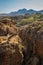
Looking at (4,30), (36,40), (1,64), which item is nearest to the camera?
(1,64)

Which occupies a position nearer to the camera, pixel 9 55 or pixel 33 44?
pixel 9 55

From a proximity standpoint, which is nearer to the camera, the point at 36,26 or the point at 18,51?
the point at 18,51

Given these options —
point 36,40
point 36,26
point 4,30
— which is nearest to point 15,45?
point 36,40

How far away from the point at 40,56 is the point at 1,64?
24.8 feet

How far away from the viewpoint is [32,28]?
40.9 meters

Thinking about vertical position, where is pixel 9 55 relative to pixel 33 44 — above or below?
below

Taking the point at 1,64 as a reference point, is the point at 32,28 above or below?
above

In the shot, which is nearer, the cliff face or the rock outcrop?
the rock outcrop

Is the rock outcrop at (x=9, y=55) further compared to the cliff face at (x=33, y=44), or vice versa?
the cliff face at (x=33, y=44)

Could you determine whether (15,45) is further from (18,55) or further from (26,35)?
(26,35)

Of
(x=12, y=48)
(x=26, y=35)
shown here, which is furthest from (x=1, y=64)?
(x=26, y=35)

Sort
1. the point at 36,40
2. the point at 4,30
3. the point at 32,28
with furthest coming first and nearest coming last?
the point at 4,30 < the point at 32,28 < the point at 36,40

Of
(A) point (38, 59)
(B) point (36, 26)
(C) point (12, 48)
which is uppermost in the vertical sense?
(B) point (36, 26)

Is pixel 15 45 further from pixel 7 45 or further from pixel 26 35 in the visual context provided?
pixel 26 35
